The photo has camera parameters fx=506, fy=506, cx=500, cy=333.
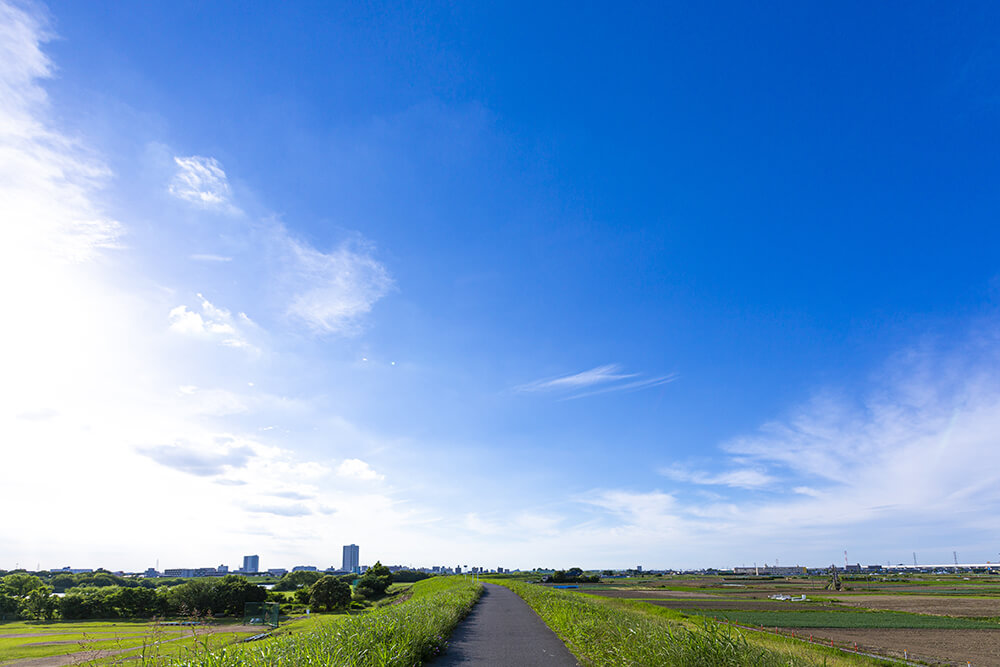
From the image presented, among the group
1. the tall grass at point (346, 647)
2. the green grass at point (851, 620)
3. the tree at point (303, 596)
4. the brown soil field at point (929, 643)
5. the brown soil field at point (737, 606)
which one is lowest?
the tree at point (303, 596)

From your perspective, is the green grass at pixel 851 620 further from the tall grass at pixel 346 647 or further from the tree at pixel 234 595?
the tree at pixel 234 595

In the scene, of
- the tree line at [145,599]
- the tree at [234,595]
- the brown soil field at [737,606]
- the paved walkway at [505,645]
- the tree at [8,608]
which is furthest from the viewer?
the tree at [234,595]

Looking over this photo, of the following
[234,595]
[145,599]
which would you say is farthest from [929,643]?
[145,599]

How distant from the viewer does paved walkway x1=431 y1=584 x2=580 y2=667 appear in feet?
47.1

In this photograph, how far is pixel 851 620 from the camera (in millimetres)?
47156

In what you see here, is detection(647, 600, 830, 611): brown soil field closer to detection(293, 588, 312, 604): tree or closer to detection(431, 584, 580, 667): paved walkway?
detection(431, 584, 580, 667): paved walkway

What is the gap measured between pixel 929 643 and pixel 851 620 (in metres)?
16.3

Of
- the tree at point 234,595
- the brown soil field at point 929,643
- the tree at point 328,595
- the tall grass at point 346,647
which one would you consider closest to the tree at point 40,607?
the tree at point 234,595

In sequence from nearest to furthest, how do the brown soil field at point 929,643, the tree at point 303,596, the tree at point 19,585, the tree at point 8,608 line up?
the brown soil field at point 929,643 < the tree at point 8,608 < the tree at point 303,596 < the tree at point 19,585

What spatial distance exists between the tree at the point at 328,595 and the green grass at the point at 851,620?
160 feet

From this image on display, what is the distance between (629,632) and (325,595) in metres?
71.4

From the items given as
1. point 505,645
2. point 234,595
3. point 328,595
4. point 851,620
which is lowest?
point 234,595

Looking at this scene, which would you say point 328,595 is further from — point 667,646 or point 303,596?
point 667,646

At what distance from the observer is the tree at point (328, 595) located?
7079 cm
